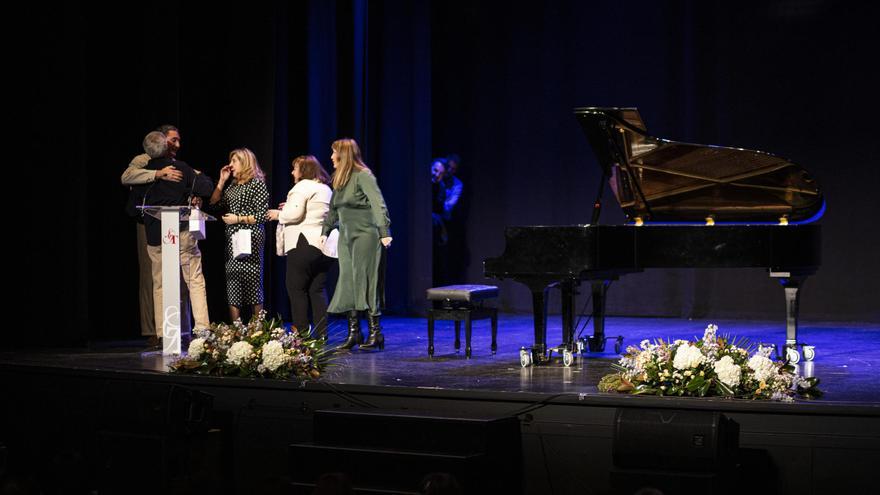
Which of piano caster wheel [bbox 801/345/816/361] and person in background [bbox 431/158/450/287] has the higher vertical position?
person in background [bbox 431/158/450/287]

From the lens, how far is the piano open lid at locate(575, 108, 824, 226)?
23.8ft

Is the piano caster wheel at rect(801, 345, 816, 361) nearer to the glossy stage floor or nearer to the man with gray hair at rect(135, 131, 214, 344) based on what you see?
the glossy stage floor

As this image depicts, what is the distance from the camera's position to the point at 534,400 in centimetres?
581

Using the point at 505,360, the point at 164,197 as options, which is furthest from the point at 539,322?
the point at 164,197

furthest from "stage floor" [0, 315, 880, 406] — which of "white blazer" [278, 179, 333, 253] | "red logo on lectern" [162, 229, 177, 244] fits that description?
"white blazer" [278, 179, 333, 253]

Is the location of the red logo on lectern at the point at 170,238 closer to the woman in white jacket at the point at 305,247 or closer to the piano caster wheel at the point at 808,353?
the woman in white jacket at the point at 305,247

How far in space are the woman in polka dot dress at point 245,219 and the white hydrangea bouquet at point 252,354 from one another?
5.32 feet

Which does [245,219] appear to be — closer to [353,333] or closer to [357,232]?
[357,232]

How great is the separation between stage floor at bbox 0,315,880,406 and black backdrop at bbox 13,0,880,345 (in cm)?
76

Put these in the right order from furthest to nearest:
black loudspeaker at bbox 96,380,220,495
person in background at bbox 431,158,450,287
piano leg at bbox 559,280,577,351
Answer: person in background at bbox 431,158,450,287, piano leg at bbox 559,280,577,351, black loudspeaker at bbox 96,380,220,495

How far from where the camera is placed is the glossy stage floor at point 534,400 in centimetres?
529

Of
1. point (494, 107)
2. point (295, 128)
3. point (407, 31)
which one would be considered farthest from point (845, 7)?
point (295, 128)

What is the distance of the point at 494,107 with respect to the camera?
12422 mm

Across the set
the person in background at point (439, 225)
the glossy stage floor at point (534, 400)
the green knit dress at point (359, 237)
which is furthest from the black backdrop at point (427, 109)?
the green knit dress at point (359, 237)
